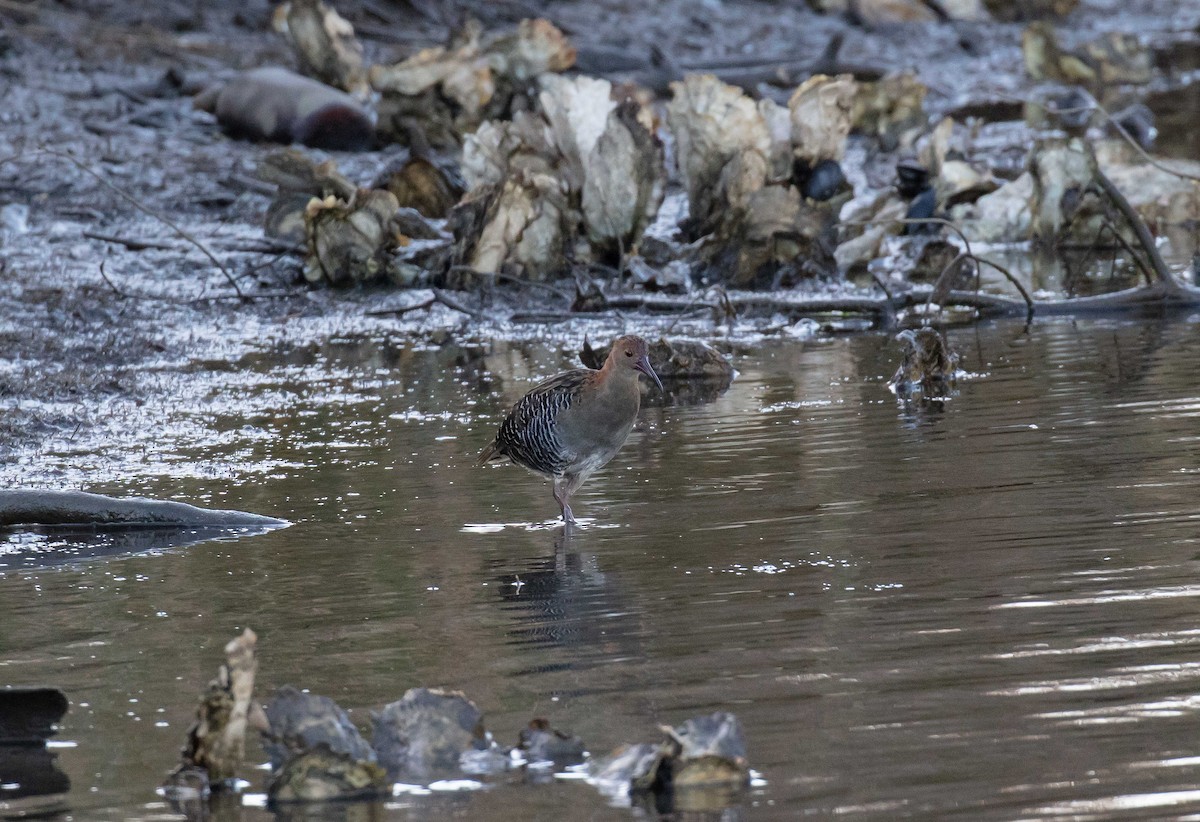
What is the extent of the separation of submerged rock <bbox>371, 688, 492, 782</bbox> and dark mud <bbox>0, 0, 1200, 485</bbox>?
3.63 metres

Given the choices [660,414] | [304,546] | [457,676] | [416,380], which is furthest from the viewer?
[416,380]

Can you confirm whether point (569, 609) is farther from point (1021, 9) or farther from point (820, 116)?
point (1021, 9)

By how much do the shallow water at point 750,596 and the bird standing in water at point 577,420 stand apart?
0.18 meters

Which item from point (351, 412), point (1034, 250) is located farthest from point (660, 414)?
point (1034, 250)

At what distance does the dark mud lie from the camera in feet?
29.3

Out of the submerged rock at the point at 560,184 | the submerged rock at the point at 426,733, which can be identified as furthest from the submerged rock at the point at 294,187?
the submerged rock at the point at 426,733

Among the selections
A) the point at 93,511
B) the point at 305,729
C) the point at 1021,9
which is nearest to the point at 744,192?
the point at 93,511

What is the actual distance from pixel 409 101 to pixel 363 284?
12.9 ft

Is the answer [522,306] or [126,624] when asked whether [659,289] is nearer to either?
[522,306]

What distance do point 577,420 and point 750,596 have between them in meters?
1.56

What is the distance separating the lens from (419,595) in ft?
19.1

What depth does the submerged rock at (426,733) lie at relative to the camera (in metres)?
4.24

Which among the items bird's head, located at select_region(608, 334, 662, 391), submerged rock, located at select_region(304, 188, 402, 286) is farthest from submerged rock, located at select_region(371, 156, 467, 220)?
bird's head, located at select_region(608, 334, 662, 391)

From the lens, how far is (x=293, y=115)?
654 inches
